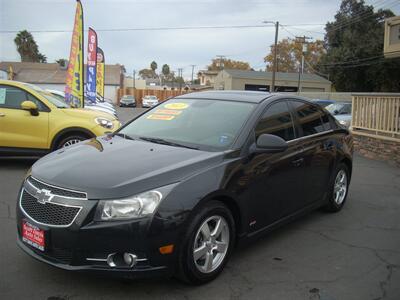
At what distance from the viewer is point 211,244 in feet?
12.0

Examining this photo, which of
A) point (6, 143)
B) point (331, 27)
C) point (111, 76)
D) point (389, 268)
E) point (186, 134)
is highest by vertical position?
point (331, 27)

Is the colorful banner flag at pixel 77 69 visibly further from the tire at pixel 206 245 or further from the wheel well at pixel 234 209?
the tire at pixel 206 245

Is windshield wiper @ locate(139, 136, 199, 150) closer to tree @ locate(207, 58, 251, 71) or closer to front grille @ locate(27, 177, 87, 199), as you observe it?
front grille @ locate(27, 177, 87, 199)

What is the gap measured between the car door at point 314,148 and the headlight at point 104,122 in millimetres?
4262

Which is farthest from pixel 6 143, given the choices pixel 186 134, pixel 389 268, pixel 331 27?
pixel 331 27

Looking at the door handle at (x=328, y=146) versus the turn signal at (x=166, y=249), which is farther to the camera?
the door handle at (x=328, y=146)

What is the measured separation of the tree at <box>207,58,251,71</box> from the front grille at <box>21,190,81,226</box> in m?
97.6

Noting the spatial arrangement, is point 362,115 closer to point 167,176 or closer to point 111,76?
point 167,176

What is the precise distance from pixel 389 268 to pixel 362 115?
891cm

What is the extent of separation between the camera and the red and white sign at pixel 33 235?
3.33 meters

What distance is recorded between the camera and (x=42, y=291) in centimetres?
341

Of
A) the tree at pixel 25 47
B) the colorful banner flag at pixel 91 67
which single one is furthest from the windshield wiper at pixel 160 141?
the tree at pixel 25 47

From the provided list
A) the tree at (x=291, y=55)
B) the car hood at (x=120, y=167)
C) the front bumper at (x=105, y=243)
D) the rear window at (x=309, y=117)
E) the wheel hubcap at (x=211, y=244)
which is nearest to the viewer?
the front bumper at (x=105, y=243)

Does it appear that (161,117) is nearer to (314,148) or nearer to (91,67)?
(314,148)
